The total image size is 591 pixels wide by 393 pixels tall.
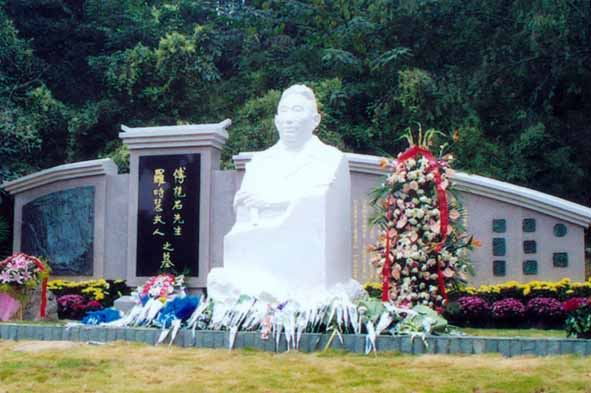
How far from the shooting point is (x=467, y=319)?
380 inches

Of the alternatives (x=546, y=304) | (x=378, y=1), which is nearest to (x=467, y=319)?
(x=546, y=304)

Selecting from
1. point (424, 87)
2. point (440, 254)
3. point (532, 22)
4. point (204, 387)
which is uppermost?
point (532, 22)

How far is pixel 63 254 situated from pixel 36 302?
76.8 inches

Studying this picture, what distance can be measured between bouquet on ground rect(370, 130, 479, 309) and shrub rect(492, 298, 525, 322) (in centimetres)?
134

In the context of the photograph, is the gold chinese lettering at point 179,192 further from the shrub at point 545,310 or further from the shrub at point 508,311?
the shrub at point 545,310

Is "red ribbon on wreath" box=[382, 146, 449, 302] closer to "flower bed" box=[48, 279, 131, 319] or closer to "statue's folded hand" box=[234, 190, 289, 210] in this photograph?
"statue's folded hand" box=[234, 190, 289, 210]

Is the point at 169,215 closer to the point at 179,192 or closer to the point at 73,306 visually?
the point at 179,192

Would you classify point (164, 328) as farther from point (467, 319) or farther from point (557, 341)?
point (467, 319)

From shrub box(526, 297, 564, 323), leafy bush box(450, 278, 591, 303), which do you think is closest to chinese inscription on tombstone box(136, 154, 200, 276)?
leafy bush box(450, 278, 591, 303)

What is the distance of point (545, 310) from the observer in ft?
30.7

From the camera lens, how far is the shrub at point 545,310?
934 centimetres

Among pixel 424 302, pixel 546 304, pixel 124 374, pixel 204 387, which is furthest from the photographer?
pixel 546 304

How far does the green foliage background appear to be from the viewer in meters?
13.8

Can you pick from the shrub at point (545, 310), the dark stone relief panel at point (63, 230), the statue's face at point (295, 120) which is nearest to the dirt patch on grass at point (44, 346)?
the statue's face at point (295, 120)
